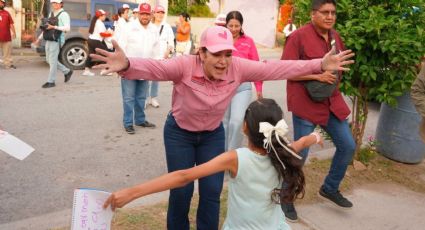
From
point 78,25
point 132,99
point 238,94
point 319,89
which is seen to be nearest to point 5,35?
point 78,25

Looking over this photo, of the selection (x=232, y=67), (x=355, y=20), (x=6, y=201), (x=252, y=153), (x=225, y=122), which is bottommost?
(x=6, y=201)

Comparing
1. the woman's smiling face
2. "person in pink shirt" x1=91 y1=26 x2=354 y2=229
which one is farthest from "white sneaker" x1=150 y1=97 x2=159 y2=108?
the woman's smiling face

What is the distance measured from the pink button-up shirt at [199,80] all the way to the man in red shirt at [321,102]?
22.7 inches

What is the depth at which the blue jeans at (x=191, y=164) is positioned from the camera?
125 inches

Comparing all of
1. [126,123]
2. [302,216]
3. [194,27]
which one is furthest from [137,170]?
[194,27]

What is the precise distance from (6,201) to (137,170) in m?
1.42

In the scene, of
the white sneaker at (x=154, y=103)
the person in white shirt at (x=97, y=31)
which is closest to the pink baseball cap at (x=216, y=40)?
the white sneaker at (x=154, y=103)

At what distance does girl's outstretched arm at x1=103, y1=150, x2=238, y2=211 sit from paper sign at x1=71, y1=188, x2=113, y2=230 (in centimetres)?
4

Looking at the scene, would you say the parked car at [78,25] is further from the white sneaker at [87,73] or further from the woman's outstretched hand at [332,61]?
the woman's outstretched hand at [332,61]

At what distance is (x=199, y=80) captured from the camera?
9.75 feet

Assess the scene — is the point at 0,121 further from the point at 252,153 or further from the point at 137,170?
the point at 252,153

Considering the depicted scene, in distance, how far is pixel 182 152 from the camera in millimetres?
3170

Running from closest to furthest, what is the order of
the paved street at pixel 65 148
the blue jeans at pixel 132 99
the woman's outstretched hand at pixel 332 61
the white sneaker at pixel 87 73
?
the woman's outstretched hand at pixel 332 61, the paved street at pixel 65 148, the blue jeans at pixel 132 99, the white sneaker at pixel 87 73

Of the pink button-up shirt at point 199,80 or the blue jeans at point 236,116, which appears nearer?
the pink button-up shirt at point 199,80
